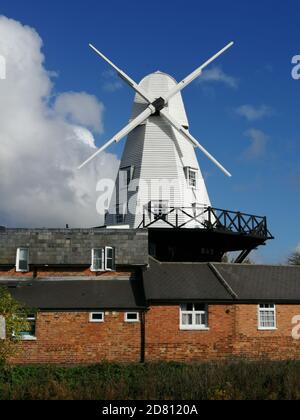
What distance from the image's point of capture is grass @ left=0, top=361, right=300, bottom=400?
14586 mm

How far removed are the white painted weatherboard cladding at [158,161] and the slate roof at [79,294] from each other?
554 centimetres

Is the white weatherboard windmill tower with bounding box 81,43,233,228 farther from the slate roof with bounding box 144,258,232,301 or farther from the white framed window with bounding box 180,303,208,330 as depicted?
the white framed window with bounding box 180,303,208,330

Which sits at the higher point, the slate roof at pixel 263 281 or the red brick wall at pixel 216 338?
the slate roof at pixel 263 281

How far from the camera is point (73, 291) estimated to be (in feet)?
81.2

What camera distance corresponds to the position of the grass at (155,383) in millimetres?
14586

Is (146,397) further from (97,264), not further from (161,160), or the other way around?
(161,160)

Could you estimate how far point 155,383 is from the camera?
1587 centimetres

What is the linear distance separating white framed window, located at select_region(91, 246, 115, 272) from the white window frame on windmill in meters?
8.36

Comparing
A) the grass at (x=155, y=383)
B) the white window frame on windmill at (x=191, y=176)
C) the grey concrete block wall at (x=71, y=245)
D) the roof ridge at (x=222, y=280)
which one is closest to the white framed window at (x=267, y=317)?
the roof ridge at (x=222, y=280)

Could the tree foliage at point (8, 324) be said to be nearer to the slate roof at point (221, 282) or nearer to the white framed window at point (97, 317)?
the white framed window at point (97, 317)

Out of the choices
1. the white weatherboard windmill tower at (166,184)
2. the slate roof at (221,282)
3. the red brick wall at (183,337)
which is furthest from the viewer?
the white weatherboard windmill tower at (166,184)

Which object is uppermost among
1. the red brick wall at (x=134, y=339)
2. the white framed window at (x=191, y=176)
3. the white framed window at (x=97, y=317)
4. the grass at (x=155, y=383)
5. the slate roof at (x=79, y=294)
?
the white framed window at (x=191, y=176)

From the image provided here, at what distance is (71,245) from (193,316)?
6805 millimetres
